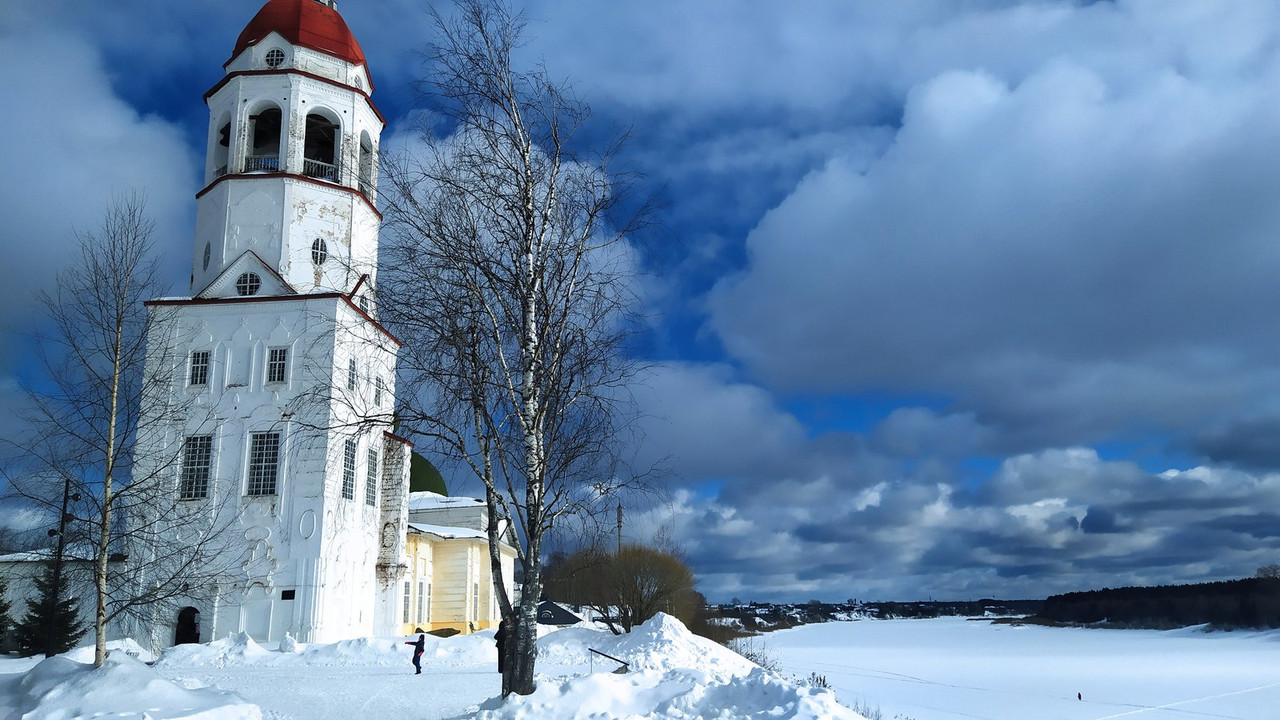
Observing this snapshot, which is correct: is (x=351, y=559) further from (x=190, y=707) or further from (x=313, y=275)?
(x=190, y=707)

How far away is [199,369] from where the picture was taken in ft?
102

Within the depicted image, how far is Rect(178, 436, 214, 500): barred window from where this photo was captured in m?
29.8

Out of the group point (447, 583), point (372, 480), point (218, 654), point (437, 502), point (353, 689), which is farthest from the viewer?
point (437, 502)

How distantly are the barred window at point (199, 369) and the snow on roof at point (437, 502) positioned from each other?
16.5m

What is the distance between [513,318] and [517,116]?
290 centimetres

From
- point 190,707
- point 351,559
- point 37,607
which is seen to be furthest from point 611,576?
point 190,707

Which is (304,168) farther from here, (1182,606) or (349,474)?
Answer: (1182,606)

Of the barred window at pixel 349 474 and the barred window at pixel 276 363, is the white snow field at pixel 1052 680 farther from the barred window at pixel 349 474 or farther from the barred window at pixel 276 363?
the barred window at pixel 276 363

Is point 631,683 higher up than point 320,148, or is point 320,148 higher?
point 320,148

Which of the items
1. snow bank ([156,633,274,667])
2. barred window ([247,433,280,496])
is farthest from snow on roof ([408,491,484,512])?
snow bank ([156,633,274,667])

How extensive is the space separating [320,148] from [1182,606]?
121765mm

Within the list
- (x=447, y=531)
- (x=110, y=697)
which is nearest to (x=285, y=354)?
(x=447, y=531)

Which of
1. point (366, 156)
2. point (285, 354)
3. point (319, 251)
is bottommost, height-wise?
point (285, 354)

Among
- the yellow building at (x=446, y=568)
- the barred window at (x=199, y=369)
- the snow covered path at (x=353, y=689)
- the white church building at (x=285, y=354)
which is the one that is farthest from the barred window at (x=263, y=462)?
the yellow building at (x=446, y=568)
